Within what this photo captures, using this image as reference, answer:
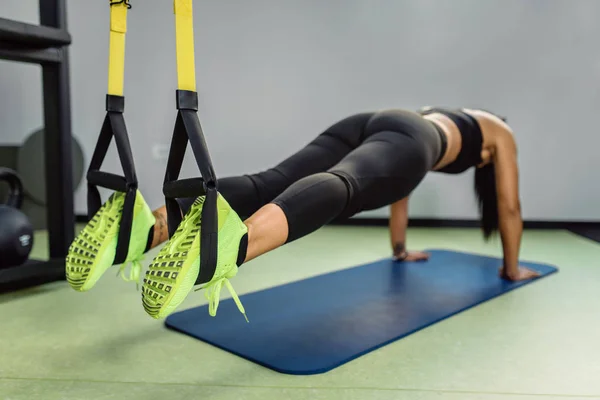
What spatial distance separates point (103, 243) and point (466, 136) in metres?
1.49

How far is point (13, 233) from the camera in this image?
2.33 metres

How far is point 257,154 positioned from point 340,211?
2.69m

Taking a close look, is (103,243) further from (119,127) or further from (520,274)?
(520,274)

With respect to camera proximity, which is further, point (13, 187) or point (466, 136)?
point (13, 187)

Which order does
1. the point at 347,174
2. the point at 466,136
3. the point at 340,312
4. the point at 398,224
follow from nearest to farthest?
the point at 347,174, the point at 340,312, the point at 466,136, the point at 398,224

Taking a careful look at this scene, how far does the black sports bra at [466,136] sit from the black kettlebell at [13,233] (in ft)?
5.84

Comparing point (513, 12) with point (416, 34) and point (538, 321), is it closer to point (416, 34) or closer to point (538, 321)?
point (416, 34)

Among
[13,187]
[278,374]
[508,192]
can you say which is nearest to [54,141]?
[13,187]

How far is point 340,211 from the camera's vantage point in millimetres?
1537

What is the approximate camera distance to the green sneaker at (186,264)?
1.24m

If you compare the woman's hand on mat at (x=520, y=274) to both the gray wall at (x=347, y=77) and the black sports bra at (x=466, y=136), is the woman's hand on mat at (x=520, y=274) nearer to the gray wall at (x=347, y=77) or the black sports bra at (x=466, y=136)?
the black sports bra at (x=466, y=136)

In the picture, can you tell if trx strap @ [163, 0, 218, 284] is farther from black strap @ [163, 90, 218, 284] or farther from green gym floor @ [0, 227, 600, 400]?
green gym floor @ [0, 227, 600, 400]

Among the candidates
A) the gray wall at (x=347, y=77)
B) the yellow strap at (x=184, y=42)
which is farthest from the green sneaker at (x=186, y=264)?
the gray wall at (x=347, y=77)

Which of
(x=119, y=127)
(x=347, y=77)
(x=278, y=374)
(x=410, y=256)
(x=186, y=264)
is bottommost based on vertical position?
(x=410, y=256)
